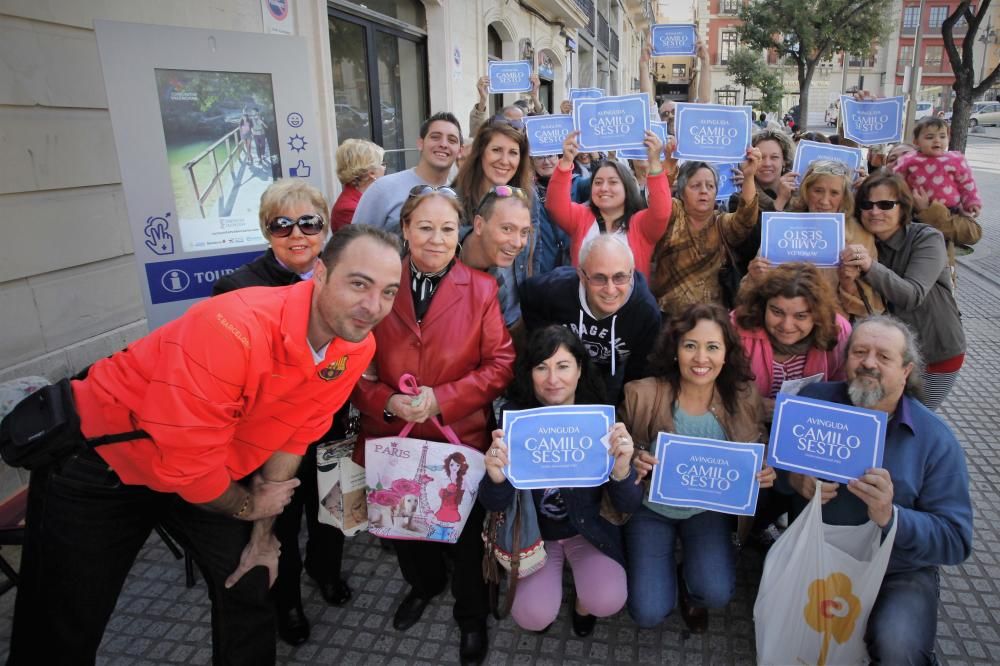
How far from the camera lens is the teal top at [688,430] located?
2.68m

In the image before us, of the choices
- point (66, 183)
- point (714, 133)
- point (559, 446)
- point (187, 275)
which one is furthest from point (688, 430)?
point (66, 183)

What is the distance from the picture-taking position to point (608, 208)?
3619 millimetres

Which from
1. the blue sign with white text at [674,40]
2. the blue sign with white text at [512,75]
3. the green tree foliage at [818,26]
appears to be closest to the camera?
the blue sign with white text at [674,40]

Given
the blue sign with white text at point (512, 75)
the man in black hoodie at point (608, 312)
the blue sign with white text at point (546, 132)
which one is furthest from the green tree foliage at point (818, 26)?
the man in black hoodie at point (608, 312)

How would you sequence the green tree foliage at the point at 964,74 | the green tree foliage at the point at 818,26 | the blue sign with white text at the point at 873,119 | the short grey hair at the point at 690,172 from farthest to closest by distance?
the green tree foliage at the point at 818,26 → the green tree foliage at the point at 964,74 → the blue sign with white text at the point at 873,119 → the short grey hair at the point at 690,172

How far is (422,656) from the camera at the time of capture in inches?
103

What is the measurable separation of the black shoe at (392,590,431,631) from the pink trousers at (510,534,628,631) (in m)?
0.44

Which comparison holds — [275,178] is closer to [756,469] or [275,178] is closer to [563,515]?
[563,515]

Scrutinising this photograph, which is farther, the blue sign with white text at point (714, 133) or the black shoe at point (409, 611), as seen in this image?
the blue sign with white text at point (714, 133)

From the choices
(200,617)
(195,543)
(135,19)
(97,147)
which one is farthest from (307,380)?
(135,19)

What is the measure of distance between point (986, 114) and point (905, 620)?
51526 millimetres

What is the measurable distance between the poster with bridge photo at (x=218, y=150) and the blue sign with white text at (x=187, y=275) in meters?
0.07

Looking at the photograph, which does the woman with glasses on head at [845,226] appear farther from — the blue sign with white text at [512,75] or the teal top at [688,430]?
the blue sign with white text at [512,75]

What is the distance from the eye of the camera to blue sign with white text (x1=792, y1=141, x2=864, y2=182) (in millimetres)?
4023
